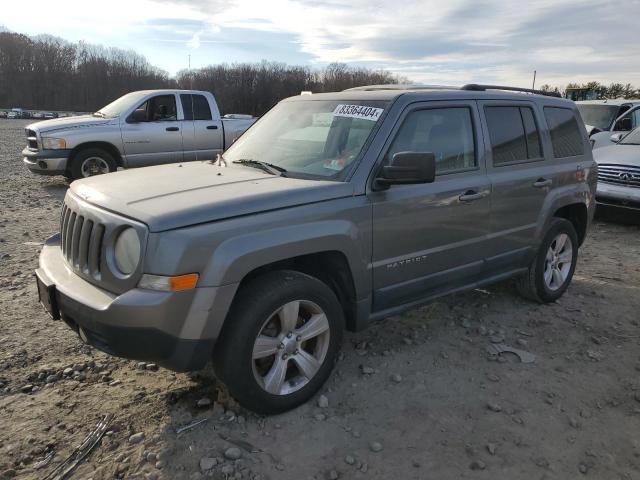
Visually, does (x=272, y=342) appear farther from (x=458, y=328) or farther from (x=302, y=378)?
(x=458, y=328)

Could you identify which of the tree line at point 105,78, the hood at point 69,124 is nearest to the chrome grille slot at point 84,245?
the hood at point 69,124

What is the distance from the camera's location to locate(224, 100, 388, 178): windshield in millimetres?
3406

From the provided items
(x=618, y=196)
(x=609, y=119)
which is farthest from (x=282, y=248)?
(x=609, y=119)

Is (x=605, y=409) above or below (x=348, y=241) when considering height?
below

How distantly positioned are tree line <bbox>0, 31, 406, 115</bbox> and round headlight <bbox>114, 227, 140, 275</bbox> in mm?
73964

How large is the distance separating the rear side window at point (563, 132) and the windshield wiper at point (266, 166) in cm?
259

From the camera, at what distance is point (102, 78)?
329ft

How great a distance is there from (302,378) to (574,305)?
9.99ft

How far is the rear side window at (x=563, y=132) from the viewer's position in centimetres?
464

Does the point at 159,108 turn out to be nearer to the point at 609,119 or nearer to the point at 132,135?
the point at 132,135

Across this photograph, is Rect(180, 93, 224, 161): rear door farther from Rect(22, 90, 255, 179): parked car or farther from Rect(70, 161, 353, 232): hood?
Rect(70, 161, 353, 232): hood

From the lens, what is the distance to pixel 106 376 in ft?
11.2

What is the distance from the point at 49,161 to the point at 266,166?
7481 mm

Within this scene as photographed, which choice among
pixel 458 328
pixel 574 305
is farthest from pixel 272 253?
pixel 574 305
